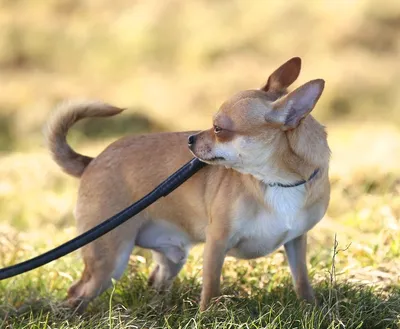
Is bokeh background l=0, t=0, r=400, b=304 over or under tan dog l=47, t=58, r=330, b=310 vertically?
over

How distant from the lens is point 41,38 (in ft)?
62.8

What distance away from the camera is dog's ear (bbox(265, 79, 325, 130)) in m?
4.14

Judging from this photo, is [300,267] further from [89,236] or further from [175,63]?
[175,63]

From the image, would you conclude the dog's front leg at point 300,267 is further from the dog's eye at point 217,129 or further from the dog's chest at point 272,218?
the dog's eye at point 217,129

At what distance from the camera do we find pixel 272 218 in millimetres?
4520

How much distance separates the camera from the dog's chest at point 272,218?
450cm

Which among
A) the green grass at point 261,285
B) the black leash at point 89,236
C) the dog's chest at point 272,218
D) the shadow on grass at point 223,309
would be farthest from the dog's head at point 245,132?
the shadow on grass at point 223,309

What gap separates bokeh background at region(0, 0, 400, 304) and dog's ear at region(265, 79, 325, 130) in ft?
18.1

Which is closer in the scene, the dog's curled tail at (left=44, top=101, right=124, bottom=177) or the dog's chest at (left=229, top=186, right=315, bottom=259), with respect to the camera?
the dog's chest at (left=229, top=186, right=315, bottom=259)

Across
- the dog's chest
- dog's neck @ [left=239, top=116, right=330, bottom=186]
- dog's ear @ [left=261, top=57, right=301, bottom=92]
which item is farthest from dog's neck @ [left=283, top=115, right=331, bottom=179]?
dog's ear @ [left=261, top=57, right=301, bottom=92]

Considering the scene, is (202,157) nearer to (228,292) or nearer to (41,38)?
(228,292)

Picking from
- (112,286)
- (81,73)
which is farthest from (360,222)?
(81,73)

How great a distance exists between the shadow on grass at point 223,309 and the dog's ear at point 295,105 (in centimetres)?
86

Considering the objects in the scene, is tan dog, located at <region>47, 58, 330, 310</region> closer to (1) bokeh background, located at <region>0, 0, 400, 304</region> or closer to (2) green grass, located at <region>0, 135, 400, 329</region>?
(2) green grass, located at <region>0, 135, 400, 329</region>
